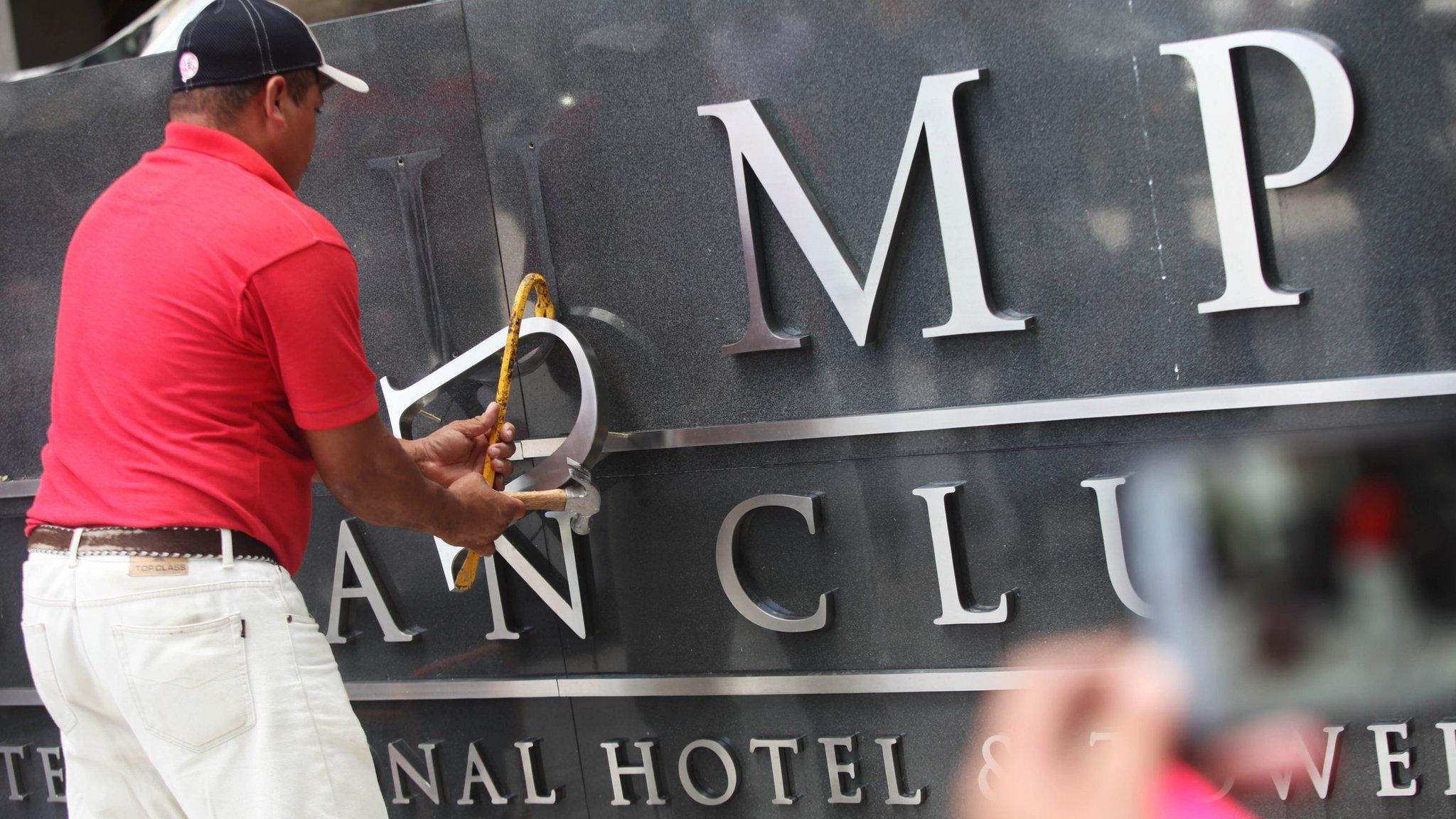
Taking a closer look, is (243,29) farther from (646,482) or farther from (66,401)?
(646,482)

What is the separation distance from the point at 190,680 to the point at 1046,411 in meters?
1.50

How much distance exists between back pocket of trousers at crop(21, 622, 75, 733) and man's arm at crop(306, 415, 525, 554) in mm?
497

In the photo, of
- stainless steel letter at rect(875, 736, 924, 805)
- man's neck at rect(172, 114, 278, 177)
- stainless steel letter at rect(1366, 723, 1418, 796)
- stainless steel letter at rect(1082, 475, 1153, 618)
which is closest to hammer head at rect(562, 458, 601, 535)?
stainless steel letter at rect(875, 736, 924, 805)

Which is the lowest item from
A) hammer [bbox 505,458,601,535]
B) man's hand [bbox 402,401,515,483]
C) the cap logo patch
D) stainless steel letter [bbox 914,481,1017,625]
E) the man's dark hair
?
stainless steel letter [bbox 914,481,1017,625]

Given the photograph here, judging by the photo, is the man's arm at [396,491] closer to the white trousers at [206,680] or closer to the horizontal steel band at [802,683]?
the white trousers at [206,680]

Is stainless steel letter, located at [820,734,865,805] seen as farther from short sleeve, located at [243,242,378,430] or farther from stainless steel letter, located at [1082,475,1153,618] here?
short sleeve, located at [243,242,378,430]

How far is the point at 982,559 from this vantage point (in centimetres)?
260

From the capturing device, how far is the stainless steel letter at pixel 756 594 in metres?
2.70

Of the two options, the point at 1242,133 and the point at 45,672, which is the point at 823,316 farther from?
the point at 45,672

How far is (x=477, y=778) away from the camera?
3.08 m

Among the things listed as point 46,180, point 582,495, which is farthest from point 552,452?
point 46,180

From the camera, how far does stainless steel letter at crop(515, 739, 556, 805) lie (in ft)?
9.91

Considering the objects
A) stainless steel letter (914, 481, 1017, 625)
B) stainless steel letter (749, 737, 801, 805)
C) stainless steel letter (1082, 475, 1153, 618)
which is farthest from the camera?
stainless steel letter (749, 737, 801, 805)

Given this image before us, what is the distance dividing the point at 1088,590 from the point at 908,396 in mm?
482
